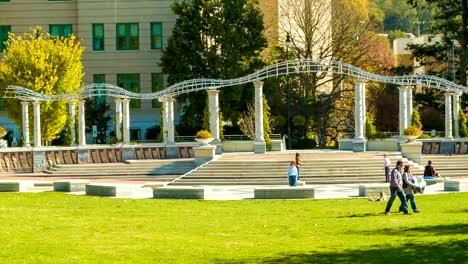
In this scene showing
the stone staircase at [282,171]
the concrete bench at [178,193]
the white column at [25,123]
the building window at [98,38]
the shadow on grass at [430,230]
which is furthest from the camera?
the building window at [98,38]

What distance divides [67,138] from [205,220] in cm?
3116

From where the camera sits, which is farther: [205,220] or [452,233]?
[205,220]

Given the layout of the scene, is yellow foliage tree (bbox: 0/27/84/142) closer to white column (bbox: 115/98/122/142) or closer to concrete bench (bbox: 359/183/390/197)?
white column (bbox: 115/98/122/142)

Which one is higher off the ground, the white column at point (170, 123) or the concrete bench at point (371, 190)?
the white column at point (170, 123)

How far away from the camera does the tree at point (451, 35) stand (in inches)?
2965

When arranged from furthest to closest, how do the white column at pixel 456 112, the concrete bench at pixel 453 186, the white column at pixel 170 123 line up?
the white column at pixel 456 112 → the white column at pixel 170 123 → the concrete bench at pixel 453 186

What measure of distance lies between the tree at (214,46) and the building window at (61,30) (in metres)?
8.92

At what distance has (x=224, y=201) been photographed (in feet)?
138

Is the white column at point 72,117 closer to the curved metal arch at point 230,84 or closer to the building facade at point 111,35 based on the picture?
the curved metal arch at point 230,84

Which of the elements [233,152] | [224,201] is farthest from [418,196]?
[233,152]

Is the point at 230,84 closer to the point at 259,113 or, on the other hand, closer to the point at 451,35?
the point at 259,113

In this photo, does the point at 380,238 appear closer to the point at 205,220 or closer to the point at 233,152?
the point at 205,220

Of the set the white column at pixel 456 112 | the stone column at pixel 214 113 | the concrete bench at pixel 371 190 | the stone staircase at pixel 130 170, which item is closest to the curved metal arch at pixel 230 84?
the stone column at pixel 214 113

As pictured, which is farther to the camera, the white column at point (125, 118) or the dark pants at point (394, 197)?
the white column at point (125, 118)
